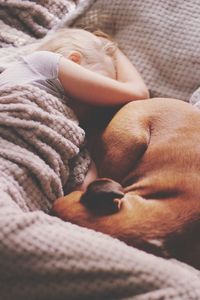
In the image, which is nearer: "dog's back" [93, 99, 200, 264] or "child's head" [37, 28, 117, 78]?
"dog's back" [93, 99, 200, 264]

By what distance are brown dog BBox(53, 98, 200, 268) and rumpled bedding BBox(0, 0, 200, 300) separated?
0.21 feet

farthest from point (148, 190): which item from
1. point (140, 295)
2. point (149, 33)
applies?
point (149, 33)

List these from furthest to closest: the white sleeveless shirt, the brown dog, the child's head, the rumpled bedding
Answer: the child's head
the white sleeveless shirt
the brown dog
the rumpled bedding

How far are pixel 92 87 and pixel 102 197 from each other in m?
0.49

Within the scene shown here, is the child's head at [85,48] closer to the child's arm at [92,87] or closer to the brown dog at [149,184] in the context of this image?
the child's arm at [92,87]

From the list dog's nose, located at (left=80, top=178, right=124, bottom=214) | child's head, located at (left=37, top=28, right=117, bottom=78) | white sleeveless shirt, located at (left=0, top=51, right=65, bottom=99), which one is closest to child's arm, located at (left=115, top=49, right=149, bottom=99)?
child's head, located at (left=37, top=28, right=117, bottom=78)

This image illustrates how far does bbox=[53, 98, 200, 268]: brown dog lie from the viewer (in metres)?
1.15

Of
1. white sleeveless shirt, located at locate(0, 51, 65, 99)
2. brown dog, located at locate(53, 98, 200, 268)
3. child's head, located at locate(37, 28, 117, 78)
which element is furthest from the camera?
child's head, located at locate(37, 28, 117, 78)

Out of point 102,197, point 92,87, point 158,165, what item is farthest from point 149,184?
point 92,87

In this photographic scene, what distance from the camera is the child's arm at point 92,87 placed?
1.54 m

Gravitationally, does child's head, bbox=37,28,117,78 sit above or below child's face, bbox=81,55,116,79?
above

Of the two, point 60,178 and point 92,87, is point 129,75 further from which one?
point 60,178

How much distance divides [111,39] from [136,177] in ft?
2.19

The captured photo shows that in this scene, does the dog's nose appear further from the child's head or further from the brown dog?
the child's head
